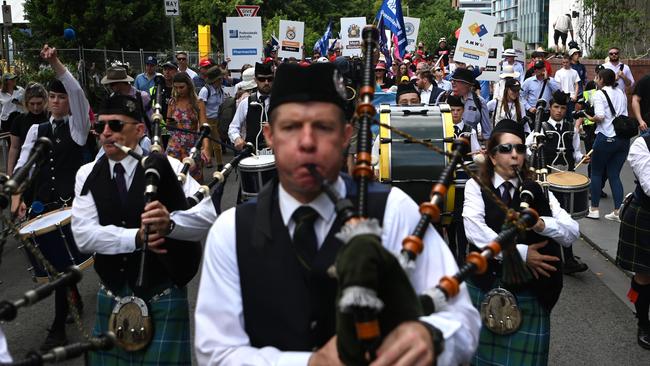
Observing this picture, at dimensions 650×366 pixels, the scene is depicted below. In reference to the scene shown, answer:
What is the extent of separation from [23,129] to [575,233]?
17.3ft

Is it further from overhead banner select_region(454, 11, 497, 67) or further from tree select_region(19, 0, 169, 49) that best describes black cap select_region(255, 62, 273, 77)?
tree select_region(19, 0, 169, 49)

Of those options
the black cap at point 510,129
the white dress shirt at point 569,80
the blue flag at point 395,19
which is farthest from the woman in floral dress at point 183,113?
the white dress shirt at point 569,80

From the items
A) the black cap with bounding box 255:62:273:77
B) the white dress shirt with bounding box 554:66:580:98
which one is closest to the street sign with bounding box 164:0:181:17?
the white dress shirt with bounding box 554:66:580:98

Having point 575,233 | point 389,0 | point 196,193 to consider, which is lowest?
point 575,233

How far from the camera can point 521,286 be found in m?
4.07

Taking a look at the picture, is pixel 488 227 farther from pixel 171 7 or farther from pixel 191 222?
pixel 171 7

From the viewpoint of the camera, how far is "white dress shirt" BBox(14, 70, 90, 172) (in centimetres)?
556

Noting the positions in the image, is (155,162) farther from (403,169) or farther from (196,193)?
(403,169)

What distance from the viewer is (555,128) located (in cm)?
901

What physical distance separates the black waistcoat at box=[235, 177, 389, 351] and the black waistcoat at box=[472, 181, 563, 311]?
2019 millimetres

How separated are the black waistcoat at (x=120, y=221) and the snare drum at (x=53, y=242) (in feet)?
4.32

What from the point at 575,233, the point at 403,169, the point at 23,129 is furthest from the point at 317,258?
the point at 23,129

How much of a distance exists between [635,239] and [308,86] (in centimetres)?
406

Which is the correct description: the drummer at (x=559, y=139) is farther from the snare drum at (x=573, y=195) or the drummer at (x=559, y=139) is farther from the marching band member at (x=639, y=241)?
the marching band member at (x=639, y=241)
